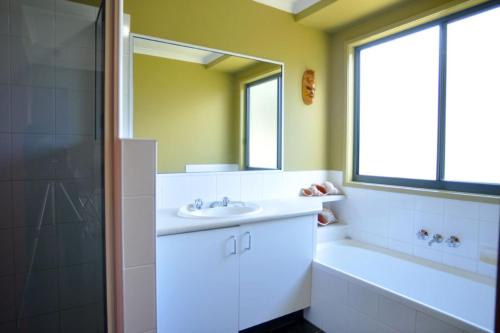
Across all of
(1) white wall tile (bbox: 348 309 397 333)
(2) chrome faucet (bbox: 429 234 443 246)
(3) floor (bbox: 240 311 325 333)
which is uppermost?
(2) chrome faucet (bbox: 429 234 443 246)

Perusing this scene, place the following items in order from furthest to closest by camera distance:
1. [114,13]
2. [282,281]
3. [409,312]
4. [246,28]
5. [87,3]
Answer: [246,28] < [282,281] < [409,312] < [87,3] < [114,13]

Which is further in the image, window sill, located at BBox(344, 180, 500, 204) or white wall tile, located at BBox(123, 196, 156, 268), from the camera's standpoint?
window sill, located at BBox(344, 180, 500, 204)

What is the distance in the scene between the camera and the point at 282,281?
2.00 metres

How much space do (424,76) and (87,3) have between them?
7.42 ft

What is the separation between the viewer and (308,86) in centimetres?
272

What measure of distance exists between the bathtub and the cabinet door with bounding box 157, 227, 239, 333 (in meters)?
0.67

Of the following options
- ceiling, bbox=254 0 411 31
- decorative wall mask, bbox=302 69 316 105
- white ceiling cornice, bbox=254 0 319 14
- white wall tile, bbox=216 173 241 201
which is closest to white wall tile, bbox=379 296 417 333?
white wall tile, bbox=216 173 241 201

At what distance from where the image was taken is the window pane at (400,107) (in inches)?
88.5

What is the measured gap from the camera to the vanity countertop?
1588 mm

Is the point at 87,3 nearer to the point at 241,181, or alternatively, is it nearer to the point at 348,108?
the point at 241,181

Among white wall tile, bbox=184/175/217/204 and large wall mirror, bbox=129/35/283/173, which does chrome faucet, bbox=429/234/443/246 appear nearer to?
large wall mirror, bbox=129/35/283/173

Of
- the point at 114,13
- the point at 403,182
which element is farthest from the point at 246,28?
the point at 403,182

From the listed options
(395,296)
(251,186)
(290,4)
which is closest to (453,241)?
(395,296)

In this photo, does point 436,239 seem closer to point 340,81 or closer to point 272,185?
point 272,185
